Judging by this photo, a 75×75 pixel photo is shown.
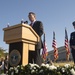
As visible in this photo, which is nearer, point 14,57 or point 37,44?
point 14,57

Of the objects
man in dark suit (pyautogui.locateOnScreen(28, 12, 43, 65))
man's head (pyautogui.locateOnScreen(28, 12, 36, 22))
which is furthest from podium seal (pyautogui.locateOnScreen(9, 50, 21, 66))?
man's head (pyautogui.locateOnScreen(28, 12, 36, 22))

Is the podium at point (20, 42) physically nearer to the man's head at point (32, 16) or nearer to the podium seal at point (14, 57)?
the podium seal at point (14, 57)

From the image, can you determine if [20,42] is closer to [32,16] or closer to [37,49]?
[37,49]

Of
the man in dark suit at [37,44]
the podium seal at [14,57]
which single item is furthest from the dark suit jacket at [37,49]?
the podium seal at [14,57]

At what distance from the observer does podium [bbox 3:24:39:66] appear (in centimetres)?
545

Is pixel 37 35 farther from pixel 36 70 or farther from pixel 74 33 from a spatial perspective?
pixel 74 33

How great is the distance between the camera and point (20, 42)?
5559 mm

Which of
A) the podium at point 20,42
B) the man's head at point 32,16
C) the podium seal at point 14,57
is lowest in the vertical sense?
the podium seal at point 14,57

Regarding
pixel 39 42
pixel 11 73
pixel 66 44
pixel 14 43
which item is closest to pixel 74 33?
pixel 39 42

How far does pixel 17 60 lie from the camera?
544cm

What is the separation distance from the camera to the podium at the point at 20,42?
5449 mm

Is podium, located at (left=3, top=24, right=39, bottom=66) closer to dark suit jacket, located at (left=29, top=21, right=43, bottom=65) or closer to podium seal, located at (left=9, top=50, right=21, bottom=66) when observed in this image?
podium seal, located at (left=9, top=50, right=21, bottom=66)

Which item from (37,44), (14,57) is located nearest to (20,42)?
(14,57)

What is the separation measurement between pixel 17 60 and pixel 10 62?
30 centimetres
